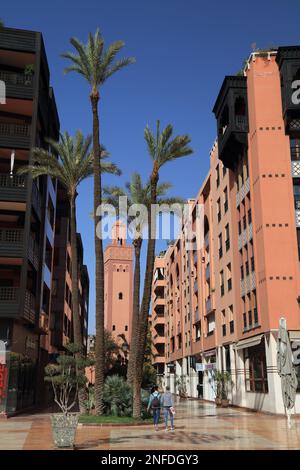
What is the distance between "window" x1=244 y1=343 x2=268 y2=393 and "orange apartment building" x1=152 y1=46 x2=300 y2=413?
6 cm

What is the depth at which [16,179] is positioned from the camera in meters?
30.5

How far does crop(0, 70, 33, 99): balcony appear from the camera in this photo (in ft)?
101

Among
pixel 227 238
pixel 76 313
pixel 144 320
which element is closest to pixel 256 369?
pixel 144 320

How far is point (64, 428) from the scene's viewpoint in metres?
13.5

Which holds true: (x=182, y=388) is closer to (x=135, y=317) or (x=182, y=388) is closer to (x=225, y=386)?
(x=225, y=386)

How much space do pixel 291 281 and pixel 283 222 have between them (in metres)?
3.30

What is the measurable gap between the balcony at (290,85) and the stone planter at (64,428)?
21094mm

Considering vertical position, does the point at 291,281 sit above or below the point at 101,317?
above

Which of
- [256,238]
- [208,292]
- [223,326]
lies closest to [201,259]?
[208,292]

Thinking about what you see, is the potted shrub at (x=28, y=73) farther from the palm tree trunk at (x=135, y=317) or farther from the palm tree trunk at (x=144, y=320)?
the palm tree trunk at (x=135, y=317)

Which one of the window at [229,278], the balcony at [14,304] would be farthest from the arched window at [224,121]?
the balcony at [14,304]

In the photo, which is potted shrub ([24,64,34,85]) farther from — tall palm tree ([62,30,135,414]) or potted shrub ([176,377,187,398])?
potted shrub ([176,377,187,398])

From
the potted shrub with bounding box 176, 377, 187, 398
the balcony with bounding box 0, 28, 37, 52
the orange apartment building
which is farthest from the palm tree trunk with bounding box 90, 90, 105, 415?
the potted shrub with bounding box 176, 377, 187, 398

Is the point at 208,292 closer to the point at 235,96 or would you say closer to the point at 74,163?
the point at 235,96
